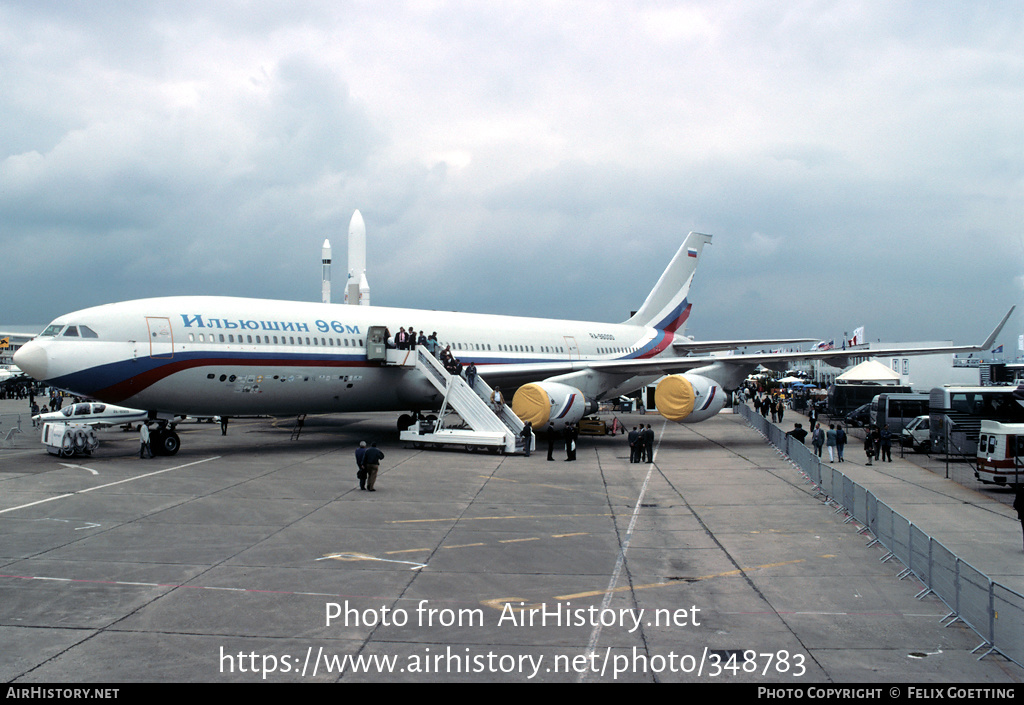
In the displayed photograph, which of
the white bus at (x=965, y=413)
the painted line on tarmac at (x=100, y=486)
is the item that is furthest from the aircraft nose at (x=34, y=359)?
the white bus at (x=965, y=413)

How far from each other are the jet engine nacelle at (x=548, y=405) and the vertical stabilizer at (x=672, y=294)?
1774 cm

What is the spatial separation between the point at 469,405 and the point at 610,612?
17998 millimetres

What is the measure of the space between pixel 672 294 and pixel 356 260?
160ft

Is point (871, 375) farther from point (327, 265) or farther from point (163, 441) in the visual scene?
point (327, 265)

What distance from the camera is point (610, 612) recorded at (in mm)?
9273

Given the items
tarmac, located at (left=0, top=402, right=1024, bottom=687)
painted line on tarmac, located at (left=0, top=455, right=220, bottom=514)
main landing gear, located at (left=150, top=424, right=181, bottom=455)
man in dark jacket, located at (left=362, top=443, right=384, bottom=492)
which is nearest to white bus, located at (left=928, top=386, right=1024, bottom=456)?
tarmac, located at (left=0, top=402, right=1024, bottom=687)

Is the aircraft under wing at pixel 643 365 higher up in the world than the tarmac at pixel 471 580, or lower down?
higher up

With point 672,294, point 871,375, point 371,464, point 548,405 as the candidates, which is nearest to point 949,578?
point 371,464

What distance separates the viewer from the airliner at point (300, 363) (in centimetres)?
2162

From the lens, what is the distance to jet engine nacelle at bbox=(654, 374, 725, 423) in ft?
93.5

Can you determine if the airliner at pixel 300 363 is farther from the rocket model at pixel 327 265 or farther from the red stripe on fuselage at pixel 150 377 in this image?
the rocket model at pixel 327 265

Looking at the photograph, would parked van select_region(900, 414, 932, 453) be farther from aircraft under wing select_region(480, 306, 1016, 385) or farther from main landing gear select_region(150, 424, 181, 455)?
main landing gear select_region(150, 424, 181, 455)

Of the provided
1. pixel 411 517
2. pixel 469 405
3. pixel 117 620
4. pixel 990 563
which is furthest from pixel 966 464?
pixel 117 620
